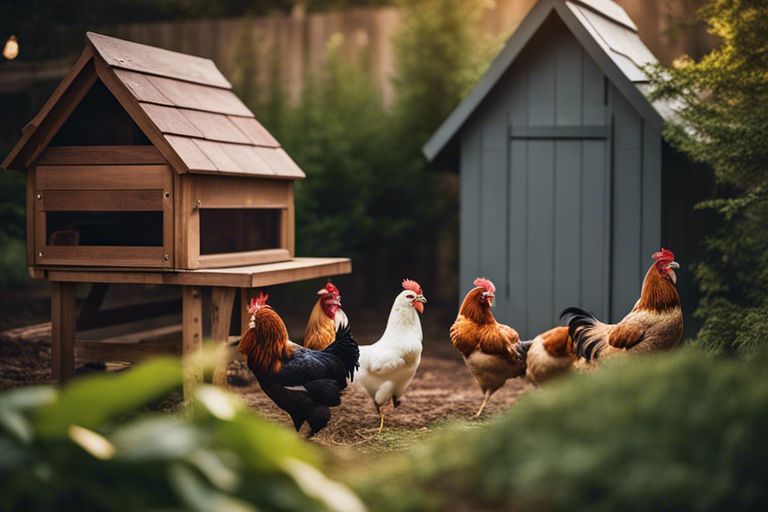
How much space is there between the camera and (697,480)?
7.38 feet

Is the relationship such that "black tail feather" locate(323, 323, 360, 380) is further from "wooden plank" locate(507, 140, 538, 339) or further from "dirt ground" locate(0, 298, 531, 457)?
"wooden plank" locate(507, 140, 538, 339)

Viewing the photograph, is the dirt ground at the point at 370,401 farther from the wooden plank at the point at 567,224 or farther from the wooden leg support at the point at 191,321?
the wooden plank at the point at 567,224

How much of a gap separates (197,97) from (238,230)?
3.74 feet

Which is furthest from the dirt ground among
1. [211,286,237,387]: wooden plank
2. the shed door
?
the shed door

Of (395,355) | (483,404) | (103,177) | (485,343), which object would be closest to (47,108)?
(103,177)

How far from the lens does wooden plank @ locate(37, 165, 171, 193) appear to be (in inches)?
229

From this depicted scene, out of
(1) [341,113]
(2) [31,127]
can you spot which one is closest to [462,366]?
(1) [341,113]

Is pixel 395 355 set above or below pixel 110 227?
below

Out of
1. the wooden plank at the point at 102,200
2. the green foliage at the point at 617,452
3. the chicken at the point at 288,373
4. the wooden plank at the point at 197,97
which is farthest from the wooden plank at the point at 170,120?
the green foliage at the point at 617,452

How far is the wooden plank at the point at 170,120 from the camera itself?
5.73 meters

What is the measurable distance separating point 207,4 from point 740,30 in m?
9.52

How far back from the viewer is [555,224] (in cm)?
758

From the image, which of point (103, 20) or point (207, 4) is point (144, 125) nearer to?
point (103, 20)

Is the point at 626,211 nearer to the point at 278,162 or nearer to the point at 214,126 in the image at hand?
the point at 278,162
